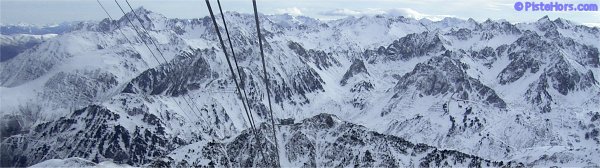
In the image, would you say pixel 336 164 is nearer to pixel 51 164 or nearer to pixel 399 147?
pixel 399 147

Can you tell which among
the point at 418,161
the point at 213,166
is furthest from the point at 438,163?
the point at 213,166

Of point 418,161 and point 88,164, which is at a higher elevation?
point 88,164

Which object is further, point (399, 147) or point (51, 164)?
point (399, 147)

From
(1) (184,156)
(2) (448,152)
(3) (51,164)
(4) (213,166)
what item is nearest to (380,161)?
(2) (448,152)

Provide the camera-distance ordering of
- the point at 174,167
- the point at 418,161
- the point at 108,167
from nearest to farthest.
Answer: the point at 108,167
the point at 174,167
the point at 418,161

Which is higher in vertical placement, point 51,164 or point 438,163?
point 51,164

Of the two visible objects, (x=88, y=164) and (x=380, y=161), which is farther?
(x=380, y=161)

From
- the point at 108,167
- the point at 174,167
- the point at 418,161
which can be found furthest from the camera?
the point at 418,161

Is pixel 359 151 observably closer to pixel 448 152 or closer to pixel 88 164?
pixel 448 152

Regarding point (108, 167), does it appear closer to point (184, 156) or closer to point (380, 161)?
point (184, 156)
